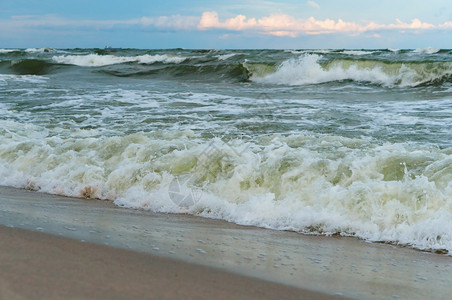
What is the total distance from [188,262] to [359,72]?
15.8 m

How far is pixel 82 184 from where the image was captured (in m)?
5.04

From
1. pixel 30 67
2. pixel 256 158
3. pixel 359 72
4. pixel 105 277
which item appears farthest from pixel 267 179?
pixel 30 67

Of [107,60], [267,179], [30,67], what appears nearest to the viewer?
[267,179]

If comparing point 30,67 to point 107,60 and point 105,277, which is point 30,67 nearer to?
point 107,60

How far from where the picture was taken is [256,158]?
524 centimetres

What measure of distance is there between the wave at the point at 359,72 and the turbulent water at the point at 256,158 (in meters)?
4.66

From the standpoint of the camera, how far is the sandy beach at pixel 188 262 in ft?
6.93

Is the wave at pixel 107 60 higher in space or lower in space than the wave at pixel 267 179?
higher

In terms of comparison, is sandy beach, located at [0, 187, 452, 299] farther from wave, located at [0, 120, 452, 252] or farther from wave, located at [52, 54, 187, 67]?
wave, located at [52, 54, 187, 67]

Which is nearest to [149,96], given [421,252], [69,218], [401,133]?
[401,133]

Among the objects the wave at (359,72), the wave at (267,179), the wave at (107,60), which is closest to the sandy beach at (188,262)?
the wave at (267,179)

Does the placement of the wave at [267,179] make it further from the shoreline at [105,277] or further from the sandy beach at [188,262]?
the shoreline at [105,277]

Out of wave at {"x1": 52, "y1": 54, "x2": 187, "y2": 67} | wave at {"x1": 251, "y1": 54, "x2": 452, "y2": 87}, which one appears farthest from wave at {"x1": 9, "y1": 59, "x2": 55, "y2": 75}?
wave at {"x1": 251, "y1": 54, "x2": 452, "y2": 87}

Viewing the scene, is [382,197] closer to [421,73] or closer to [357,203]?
[357,203]
